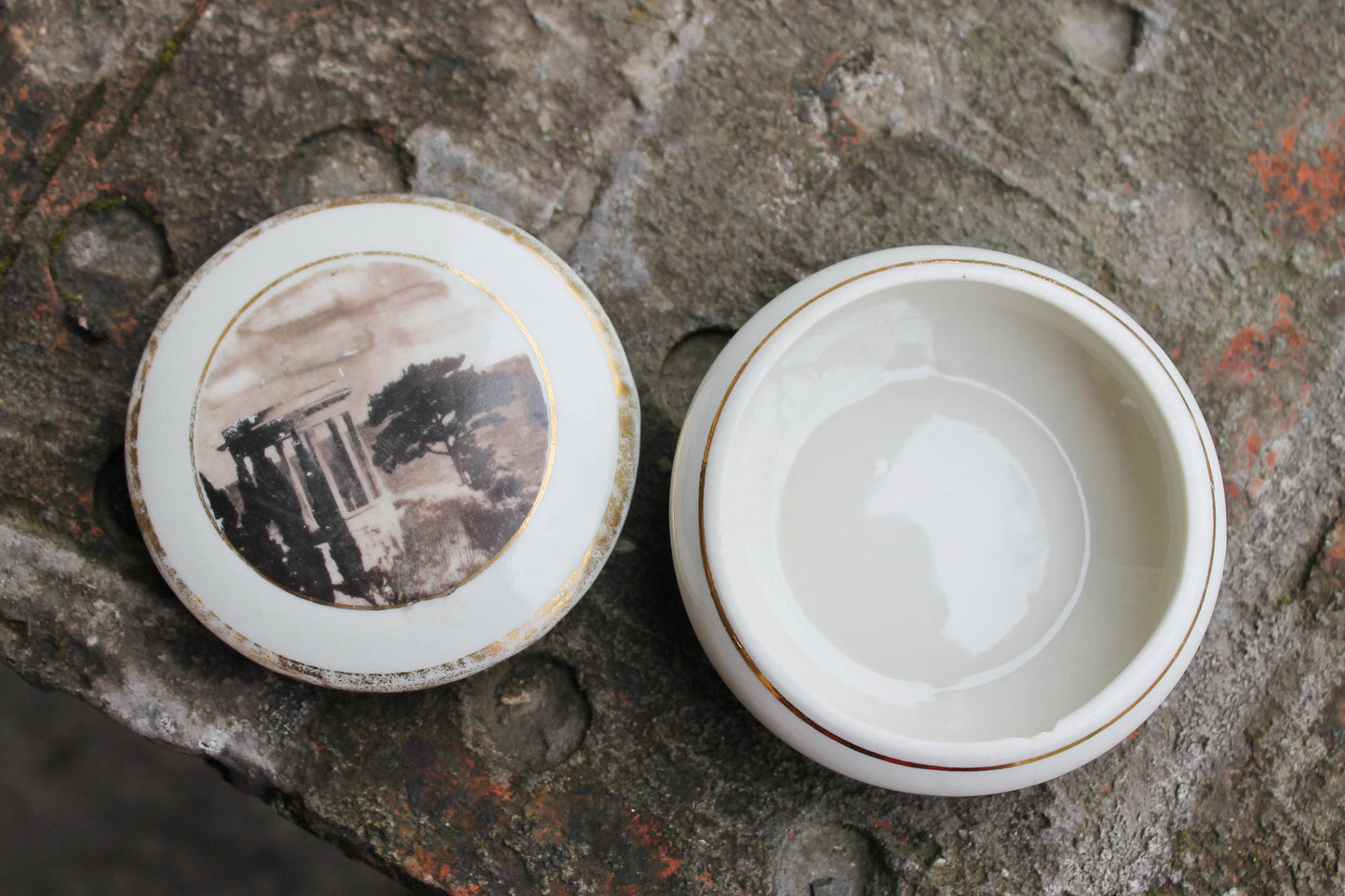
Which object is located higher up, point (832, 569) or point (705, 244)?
point (705, 244)

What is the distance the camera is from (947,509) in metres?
0.97

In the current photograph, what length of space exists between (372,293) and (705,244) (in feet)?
1.38

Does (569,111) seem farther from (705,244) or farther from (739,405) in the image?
(739,405)

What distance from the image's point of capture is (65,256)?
1110mm

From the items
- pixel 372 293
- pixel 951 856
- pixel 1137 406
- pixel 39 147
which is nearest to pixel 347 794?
pixel 372 293

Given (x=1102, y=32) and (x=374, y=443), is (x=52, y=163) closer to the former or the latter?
(x=374, y=443)

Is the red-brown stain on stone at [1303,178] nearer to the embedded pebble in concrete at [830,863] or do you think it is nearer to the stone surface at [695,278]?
the stone surface at [695,278]

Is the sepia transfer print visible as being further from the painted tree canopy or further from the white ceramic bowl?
the white ceramic bowl

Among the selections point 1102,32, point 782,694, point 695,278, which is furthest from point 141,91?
point 1102,32

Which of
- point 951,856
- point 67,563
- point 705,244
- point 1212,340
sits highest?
point 705,244

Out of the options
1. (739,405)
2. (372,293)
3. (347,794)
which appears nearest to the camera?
(739,405)

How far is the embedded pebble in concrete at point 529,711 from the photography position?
1087mm

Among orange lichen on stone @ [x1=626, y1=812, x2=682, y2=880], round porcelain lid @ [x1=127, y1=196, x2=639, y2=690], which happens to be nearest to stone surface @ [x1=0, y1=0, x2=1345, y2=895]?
orange lichen on stone @ [x1=626, y1=812, x2=682, y2=880]

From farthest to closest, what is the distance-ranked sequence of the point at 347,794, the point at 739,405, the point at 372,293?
the point at 347,794 → the point at 372,293 → the point at 739,405
